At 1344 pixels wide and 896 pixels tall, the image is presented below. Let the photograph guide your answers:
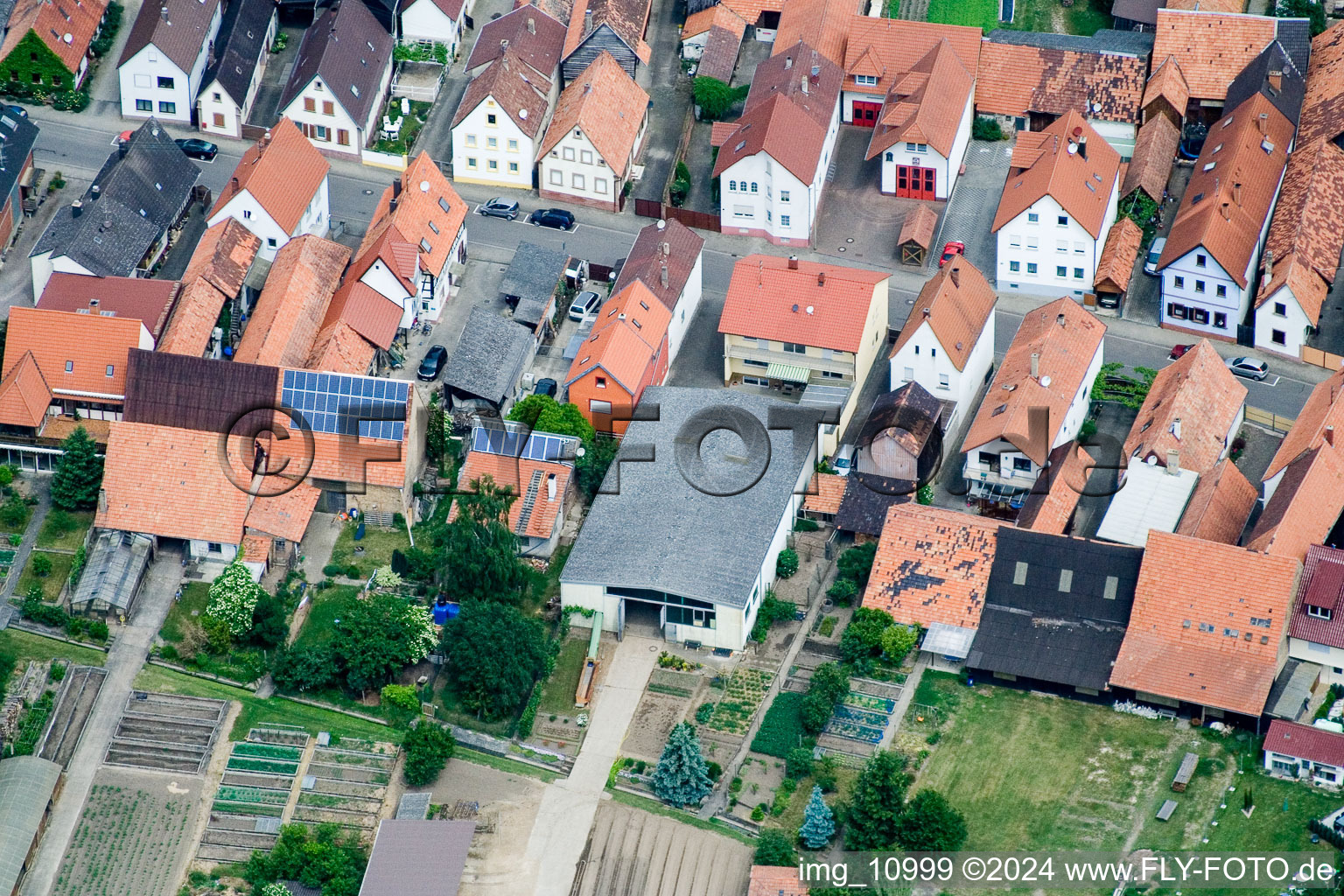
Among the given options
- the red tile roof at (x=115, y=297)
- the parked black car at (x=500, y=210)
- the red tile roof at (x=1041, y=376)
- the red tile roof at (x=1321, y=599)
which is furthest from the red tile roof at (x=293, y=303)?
the red tile roof at (x=1321, y=599)

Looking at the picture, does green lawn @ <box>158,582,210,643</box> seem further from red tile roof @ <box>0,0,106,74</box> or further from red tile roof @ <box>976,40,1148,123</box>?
red tile roof @ <box>976,40,1148,123</box>

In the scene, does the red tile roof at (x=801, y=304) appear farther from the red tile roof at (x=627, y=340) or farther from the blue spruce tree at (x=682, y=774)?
the blue spruce tree at (x=682, y=774)

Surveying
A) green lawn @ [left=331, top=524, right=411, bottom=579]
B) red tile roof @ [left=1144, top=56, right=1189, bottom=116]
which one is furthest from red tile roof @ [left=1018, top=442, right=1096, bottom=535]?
green lawn @ [left=331, top=524, right=411, bottom=579]

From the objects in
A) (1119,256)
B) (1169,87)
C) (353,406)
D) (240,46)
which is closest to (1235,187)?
(1119,256)

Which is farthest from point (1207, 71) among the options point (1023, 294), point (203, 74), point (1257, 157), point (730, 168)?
point (203, 74)

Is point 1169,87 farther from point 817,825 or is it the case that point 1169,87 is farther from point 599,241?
point 817,825

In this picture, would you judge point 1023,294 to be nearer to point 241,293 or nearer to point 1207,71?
point 1207,71
